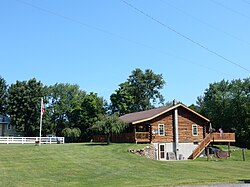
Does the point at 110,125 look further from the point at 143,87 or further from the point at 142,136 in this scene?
the point at 143,87

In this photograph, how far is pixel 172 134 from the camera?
127ft

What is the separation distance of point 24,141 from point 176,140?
19221mm

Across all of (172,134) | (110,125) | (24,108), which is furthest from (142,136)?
(24,108)

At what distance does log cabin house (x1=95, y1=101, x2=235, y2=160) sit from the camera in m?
37.2

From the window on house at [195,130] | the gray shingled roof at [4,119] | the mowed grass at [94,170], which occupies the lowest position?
the mowed grass at [94,170]

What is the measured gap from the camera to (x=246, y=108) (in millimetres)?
58656

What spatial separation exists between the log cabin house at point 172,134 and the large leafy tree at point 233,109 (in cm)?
1742

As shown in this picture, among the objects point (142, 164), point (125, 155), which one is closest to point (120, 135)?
point (125, 155)

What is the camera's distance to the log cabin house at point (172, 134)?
37219 mm

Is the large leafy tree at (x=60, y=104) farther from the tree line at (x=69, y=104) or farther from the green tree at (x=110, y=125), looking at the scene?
the green tree at (x=110, y=125)

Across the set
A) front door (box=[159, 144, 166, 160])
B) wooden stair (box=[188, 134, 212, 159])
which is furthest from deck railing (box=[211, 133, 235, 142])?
front door (box=[159, 144, 166, 160])

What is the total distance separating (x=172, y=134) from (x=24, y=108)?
3388cm

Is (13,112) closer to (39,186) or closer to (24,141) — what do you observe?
(24,141)

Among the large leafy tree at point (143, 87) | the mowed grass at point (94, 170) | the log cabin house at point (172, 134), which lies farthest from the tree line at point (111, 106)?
the mowed grass at point (94, 170)
